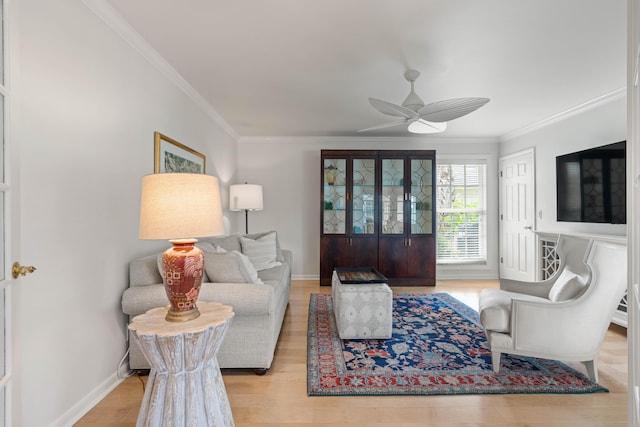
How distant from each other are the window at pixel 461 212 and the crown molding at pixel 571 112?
801mm

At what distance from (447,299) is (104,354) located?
372 centimetres

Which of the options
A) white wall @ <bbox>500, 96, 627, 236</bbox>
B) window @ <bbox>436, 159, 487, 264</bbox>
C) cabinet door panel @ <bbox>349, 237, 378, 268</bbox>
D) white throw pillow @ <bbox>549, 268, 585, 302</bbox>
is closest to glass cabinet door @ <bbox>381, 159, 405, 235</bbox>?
cabinet door panel @ <bbox>349, 237, 378, 268</bbox>

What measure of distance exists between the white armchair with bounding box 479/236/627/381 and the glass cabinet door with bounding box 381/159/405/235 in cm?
280

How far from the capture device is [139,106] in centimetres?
241

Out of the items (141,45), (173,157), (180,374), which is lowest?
(180,374)

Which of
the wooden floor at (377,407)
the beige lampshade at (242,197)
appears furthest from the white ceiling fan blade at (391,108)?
the beige lampshade at (242,197)

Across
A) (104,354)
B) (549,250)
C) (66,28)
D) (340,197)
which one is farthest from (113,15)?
(549,250)

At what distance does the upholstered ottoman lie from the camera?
2.77m

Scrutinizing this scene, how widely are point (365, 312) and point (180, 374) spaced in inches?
66.5

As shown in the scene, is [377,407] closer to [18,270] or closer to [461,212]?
[18,270]

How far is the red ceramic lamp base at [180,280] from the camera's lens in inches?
61.1

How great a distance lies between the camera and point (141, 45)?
2.37 meters

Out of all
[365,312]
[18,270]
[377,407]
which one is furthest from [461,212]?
[18,270]

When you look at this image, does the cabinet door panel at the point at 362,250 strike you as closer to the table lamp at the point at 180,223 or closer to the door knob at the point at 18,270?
the table lamp at the point at 180,223
